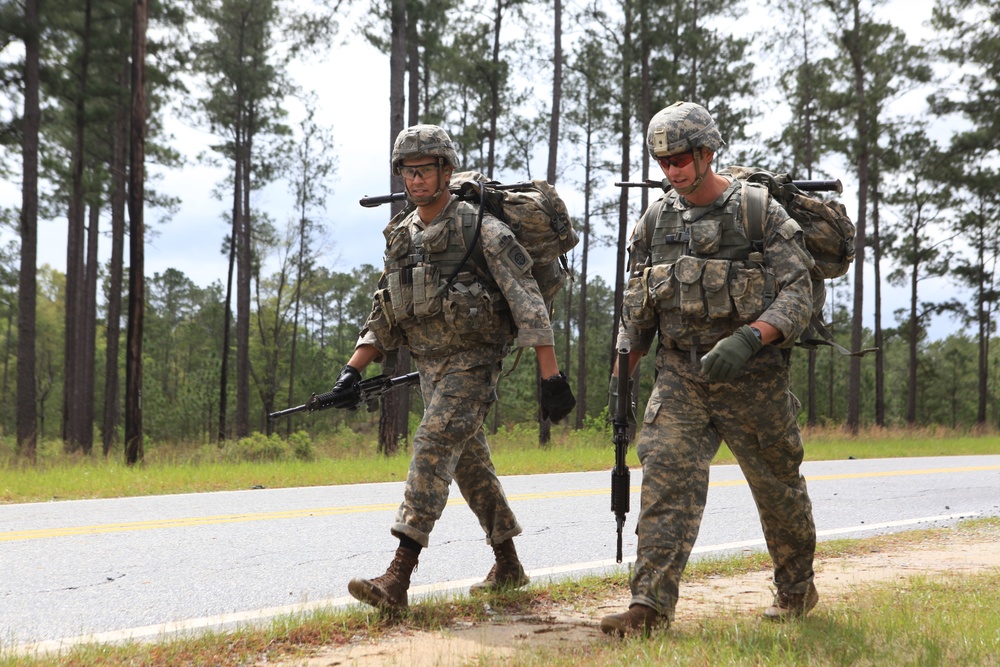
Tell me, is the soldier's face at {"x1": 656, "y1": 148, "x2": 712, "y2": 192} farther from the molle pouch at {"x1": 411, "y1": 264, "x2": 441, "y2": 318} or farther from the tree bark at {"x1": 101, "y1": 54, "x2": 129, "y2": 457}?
the tree bark at {"x1": 101, "y1": 54, "x2": 129, "y2": 457}

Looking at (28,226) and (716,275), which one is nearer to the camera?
(716,275)

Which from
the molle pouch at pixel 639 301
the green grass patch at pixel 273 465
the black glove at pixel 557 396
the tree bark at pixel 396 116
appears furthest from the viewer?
the tree bark at pixel 396 116

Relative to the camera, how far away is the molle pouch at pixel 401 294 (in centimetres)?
461

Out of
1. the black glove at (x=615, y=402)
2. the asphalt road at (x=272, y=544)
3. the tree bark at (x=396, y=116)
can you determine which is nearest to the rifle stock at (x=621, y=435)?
the black glove at (x=615, y=402)

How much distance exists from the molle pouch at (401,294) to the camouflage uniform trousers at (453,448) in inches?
10.2

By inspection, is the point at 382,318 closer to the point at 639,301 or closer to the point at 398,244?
the point at 398,244

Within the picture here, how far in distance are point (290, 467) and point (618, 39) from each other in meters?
16.8

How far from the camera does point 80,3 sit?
881 inches

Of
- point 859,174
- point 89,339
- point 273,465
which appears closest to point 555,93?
point 859,174

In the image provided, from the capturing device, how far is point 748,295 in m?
4.01

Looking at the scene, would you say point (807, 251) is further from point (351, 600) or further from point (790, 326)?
point (351, 600)

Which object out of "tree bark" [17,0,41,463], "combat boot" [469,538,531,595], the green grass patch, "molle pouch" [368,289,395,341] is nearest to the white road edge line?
"combat boot" [469,538,531,595]

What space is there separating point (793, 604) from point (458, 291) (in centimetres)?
213

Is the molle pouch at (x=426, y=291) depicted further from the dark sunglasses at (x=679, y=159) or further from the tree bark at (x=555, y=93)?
the tree bark at (x=555, y=93)
